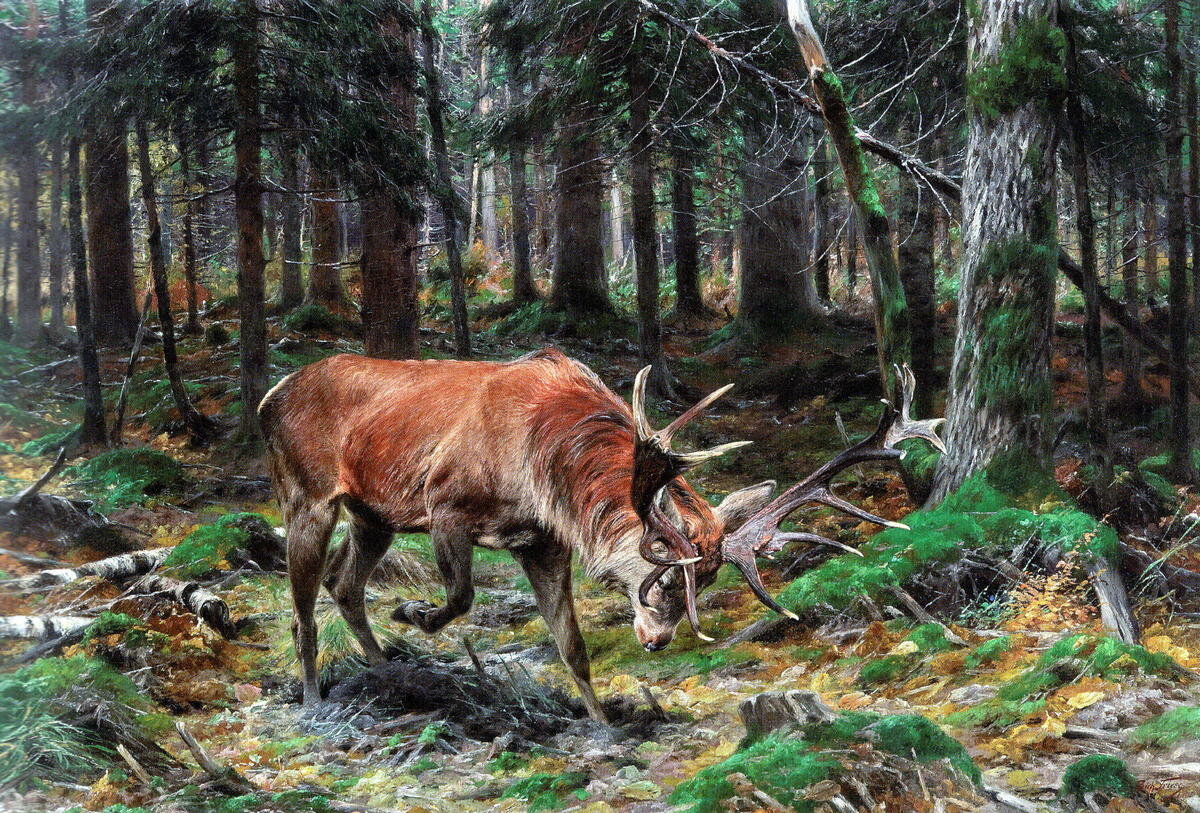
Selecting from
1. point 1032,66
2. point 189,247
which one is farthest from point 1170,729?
point 189,247

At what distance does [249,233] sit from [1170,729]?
703 centimetres

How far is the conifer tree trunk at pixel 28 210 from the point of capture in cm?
299

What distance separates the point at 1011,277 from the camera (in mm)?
6039

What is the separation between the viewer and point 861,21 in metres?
10.2

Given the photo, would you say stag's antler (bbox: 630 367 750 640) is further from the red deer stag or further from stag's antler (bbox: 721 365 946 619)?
stag's antler (bbox: 721 365 946 619)

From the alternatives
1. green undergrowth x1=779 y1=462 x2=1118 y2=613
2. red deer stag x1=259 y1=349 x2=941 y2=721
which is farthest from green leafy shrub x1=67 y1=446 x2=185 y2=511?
green undergrowth x1=779 y1=462 x2=1118 y2=613

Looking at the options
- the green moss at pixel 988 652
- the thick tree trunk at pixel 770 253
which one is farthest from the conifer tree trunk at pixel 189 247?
the green moss at pixel 988 652

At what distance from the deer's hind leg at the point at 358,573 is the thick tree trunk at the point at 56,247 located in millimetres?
2226

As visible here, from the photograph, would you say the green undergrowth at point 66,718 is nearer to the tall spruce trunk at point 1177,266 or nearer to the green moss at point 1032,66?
the green moss at point 1032,66

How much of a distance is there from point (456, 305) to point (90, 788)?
8234mm

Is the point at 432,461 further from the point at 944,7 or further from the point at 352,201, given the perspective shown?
the point at 944,7

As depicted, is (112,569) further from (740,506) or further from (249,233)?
(740,506)

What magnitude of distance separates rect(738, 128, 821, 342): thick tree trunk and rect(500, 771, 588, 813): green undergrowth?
25.3 ft

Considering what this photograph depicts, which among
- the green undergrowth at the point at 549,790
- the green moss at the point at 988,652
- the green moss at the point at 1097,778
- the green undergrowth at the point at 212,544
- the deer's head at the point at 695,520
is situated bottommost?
the green undergrowth at the point at 549,790
